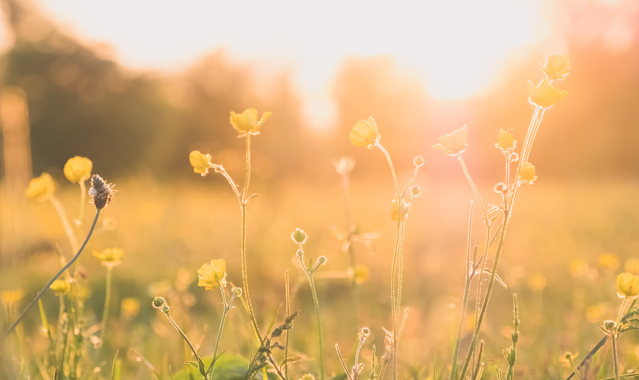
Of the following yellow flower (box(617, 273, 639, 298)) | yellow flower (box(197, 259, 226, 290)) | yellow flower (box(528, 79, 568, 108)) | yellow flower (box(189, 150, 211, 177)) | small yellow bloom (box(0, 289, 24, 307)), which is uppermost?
yellow flower (box(528, 79, 568, 108))

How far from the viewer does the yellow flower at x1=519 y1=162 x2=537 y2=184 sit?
1057mm

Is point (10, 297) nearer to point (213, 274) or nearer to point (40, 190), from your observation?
point (40, 190)

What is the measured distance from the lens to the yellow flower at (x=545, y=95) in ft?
3.32

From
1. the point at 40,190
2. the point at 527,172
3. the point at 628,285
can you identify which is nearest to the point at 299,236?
the point at 527,172

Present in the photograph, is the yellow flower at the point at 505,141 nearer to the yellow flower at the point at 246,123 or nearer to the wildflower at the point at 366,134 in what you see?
the wildflower at the point at 366,134

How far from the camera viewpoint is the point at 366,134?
1148 mm

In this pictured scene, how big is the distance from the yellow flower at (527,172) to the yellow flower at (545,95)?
12 centimetres

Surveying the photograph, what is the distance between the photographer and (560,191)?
1088 centimetres

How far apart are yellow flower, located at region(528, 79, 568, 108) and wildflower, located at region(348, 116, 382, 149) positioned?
0.31 meters

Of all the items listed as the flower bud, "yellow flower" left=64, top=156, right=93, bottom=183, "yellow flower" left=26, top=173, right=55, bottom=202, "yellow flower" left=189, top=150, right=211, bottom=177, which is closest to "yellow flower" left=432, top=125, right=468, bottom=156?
the flower bud

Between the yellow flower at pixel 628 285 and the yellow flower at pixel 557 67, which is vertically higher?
the yellow flower at pixel 557 67

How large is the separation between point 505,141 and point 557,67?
0.59 ft

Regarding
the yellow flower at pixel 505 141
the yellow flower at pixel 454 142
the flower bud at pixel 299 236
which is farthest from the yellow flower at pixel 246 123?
the yellow flower at pixel 505 141

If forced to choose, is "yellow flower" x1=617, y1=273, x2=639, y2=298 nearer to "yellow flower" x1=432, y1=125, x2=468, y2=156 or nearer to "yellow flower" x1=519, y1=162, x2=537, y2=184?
"yellow flower" x1=519, y1=162, x2=537, y2=184
